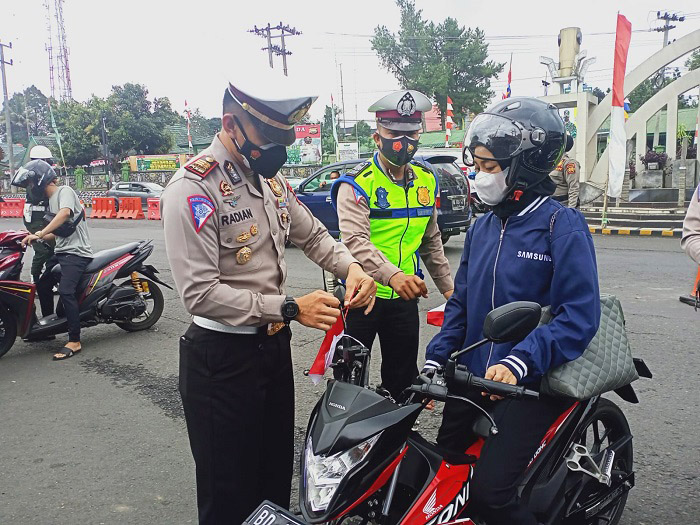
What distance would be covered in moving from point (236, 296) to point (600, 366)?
1.34 meters

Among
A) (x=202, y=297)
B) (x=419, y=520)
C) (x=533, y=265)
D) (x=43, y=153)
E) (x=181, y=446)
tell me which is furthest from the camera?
(x=43, y=153)

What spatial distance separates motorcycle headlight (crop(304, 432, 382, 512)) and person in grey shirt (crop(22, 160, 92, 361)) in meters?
4.83

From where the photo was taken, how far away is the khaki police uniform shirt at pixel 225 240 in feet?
6.48

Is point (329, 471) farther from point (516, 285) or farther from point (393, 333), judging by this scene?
point (393, 333)

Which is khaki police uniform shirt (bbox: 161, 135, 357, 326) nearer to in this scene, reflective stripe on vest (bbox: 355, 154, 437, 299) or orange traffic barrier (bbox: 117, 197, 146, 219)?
reflective stripe on vest (bbox: 355, 154, 437, 299)

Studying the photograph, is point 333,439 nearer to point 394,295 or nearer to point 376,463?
point 376,463

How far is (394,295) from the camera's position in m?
3.29

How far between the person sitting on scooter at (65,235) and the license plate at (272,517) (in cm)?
475

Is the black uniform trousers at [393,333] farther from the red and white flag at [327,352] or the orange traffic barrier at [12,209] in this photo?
the orange traffic barrier at [12,209]

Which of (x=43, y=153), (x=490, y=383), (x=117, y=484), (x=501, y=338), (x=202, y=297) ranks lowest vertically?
(x=117, y=484)

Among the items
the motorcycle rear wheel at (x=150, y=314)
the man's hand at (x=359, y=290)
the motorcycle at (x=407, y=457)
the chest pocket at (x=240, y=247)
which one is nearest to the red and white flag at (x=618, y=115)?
the motorcycle rear wheel at (x=150, y=314)

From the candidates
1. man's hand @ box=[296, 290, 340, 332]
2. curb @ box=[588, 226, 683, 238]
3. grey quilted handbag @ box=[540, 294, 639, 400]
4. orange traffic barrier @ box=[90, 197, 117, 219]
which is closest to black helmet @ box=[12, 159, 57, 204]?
man's hand @ box=[296, 290, 340, 332]

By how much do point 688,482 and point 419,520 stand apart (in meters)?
2.14

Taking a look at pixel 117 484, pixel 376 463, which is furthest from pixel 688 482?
pixel 117 484
